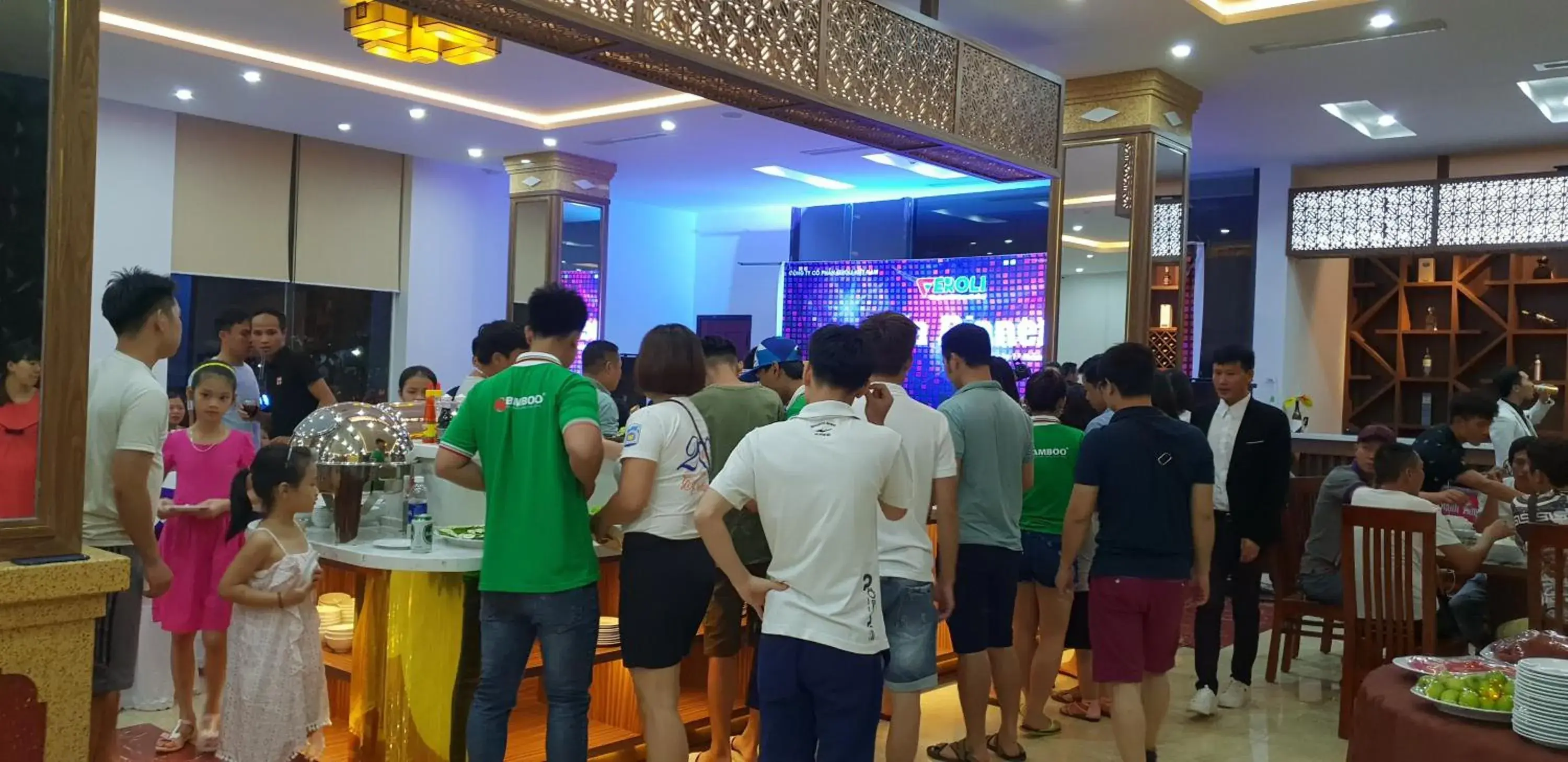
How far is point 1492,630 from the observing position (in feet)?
15.4

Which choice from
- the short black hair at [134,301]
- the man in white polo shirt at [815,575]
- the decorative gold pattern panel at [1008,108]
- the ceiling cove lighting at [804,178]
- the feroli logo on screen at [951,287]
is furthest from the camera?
the feroli logo on screen at [951,287]

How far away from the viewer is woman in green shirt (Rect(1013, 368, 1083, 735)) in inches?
175

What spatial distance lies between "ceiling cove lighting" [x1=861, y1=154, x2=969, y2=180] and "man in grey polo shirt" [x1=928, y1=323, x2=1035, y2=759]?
618 centimetres

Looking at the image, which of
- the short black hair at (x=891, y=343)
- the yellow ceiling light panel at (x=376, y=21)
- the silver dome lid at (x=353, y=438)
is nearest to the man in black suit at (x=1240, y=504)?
the short black hair at (x=891, y=343)

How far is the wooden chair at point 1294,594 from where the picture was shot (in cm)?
532

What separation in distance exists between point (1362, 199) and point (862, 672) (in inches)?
324

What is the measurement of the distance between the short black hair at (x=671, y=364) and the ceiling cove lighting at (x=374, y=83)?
134 inches

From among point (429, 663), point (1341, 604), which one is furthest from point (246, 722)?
point (1341, 604)

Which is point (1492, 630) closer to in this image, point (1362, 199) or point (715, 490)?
point (715, 490)

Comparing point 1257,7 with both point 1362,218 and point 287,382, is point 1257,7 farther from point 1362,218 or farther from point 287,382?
point 287,382

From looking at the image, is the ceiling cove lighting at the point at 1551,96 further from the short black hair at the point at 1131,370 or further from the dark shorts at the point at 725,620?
the dark shorts at the point at 725,620

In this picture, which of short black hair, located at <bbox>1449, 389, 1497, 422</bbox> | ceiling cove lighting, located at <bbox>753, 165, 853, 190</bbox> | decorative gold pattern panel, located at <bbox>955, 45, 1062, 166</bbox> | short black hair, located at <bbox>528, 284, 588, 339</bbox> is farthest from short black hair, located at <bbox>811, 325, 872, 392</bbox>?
ceiling cove lighting, located at <bbox>753, 165, 853, 190</bbox>

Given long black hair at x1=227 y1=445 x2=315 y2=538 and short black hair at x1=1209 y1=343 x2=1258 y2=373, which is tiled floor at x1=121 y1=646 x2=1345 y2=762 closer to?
long black hair at x1=227 y1=445 x2=315 y2=538

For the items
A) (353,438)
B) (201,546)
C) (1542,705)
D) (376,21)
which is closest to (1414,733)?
(1542,705)
